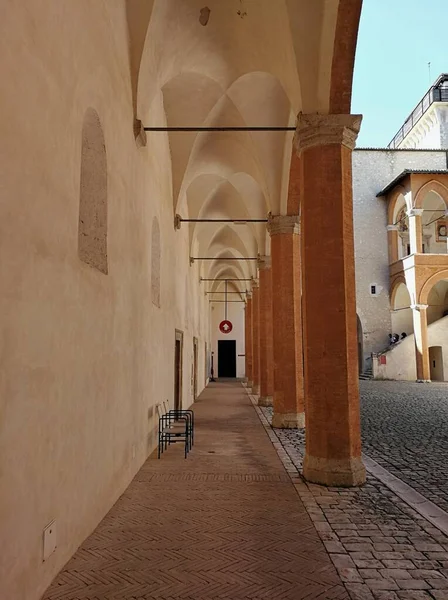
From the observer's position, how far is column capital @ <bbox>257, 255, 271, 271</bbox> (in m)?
18.5

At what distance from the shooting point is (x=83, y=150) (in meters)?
5.38

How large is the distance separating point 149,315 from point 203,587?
5.84 m

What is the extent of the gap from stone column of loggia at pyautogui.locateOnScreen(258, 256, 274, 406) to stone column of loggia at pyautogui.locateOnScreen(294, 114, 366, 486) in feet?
34.1

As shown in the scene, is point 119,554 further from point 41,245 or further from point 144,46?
point 144,46

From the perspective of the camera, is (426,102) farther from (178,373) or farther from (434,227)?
(178,373)

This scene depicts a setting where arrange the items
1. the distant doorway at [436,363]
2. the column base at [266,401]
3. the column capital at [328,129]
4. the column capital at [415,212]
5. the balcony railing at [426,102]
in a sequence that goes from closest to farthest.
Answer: the column capital at [328,129], the column base at [266,401], the column capital at [415,212], the distant doorway at [436,363], the balcony railing at [426,102]

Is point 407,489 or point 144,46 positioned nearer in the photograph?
point 407,489

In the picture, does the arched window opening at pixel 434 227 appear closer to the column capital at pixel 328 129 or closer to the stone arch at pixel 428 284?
the stone arch at pixel 428 284

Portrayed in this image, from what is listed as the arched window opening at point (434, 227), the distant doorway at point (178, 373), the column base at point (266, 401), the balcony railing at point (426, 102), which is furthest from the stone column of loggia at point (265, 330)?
the balcony railing at point (426, 102)

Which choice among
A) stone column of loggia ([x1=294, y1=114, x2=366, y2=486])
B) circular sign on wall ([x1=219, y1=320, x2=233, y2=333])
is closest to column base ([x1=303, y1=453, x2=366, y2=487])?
stone column of loggia ([x1=294, y1=114, x2=366, y2=486])

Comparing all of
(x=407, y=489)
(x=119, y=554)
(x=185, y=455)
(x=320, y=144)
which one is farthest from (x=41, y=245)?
(x=185, y=455)

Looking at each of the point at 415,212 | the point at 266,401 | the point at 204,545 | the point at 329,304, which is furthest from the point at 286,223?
the point at 415,212

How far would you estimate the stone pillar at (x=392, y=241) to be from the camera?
33.3 metres

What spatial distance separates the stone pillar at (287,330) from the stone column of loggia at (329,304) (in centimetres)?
522
